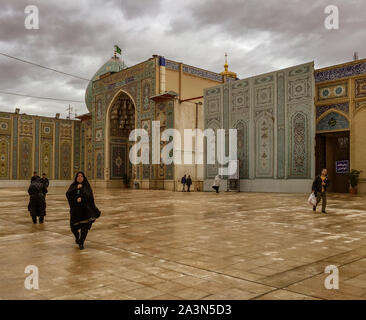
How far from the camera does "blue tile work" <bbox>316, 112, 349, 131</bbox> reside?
1596cm

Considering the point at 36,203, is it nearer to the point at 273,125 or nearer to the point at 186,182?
the point at 273,125

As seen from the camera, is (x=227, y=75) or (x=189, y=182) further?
(x=227, y=75)

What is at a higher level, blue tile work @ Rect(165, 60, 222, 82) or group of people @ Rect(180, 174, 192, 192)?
blue tile work @ Rect(165, 60, 222, 82)

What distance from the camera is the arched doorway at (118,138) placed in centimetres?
2761

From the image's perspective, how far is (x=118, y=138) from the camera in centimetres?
2827

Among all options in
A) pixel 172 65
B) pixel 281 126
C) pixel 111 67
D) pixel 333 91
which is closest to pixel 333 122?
pixel 333 91

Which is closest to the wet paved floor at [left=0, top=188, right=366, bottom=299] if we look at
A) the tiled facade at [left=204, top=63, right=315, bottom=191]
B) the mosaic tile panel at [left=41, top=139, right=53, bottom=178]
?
the tiled facade at [left=204, top=63, right=315, bottom=191]

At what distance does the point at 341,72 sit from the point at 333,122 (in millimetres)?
2125

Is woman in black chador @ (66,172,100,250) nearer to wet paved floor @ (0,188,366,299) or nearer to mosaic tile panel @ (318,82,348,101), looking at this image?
wet paved floor @ (0,188,366,299)

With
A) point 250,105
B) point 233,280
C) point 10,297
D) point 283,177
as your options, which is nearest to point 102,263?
point 10,297

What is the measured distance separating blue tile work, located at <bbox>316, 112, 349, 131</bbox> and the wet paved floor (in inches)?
385

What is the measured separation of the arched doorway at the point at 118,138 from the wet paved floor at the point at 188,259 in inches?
810

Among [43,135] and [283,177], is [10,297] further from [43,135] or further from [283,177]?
[43,135]

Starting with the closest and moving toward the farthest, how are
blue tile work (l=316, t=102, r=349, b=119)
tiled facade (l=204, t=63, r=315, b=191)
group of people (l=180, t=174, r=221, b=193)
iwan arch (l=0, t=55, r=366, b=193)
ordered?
blue tile work (l=316, t=102, r=349, b=119)
iwan arch (l=0, t=55, r=366, b=193)
tiled facade (l=204, t=63, r=315, b=191)
group of people (l=180, t=174, r=221, b=193)
